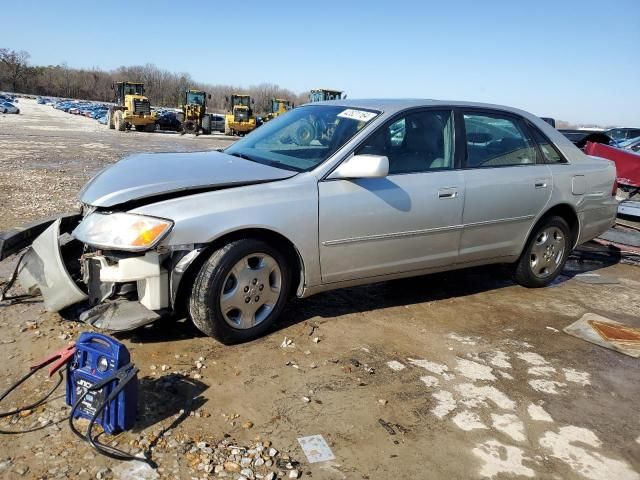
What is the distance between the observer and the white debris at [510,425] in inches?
113

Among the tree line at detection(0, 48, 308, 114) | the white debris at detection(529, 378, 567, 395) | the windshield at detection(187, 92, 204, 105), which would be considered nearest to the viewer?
the white debris at detection(529, 378, 567, 395)

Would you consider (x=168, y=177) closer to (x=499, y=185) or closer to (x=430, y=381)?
(x=430, y=381)

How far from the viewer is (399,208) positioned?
401cm

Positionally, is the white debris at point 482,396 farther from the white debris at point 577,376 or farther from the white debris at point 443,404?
the white debris at point 577,376

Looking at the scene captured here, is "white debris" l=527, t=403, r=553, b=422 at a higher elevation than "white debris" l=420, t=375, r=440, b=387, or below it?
below

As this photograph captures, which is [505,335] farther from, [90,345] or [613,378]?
[90,345]

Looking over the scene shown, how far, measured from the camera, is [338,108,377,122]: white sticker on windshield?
13.5 feet

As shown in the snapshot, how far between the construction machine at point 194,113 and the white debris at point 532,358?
3352 cm

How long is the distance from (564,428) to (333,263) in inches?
69.0

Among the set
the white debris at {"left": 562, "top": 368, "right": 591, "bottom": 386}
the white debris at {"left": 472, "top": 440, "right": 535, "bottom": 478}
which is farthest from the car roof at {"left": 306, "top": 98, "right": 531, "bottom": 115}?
the white debris at {"left": 472, "top": 440, "right": 535, "bottom": 478}

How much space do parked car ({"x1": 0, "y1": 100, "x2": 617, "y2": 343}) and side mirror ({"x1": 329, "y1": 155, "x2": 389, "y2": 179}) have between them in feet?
0.04

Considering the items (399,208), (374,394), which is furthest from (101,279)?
(399,208)

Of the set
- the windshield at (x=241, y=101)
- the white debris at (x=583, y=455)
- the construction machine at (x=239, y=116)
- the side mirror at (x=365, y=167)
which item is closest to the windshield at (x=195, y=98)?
the construction machine at (x=239, y=116)

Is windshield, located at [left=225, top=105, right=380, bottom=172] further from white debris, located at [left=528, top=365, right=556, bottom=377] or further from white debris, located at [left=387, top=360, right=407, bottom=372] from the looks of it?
white debris, located at [left=528, top=365, right=556, bottom=377]
